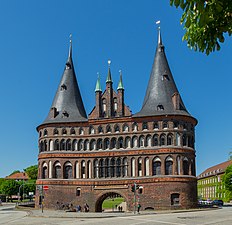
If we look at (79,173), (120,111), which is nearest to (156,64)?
(120,111)

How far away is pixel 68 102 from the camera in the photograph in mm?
59750

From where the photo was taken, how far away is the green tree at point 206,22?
18.6 ft

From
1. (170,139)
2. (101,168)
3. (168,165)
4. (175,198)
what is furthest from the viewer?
(101,168)

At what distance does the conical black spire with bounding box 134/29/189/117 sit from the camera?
54062 mm

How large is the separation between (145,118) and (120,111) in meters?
4.24

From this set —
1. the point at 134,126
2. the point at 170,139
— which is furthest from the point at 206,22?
the point at 134,126

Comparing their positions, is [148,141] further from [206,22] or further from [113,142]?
[206,22]

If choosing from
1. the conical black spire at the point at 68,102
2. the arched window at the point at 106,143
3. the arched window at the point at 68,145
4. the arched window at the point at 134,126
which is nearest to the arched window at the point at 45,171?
the arched window at the point at 68,145

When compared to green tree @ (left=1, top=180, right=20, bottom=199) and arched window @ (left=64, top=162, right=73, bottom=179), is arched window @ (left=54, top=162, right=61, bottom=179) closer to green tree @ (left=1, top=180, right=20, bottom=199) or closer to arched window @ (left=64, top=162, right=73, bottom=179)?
arched window @ (left=64, top=162, right=73, bottom=179)

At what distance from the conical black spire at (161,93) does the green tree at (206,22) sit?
46.9m

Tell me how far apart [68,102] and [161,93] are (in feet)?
48.2

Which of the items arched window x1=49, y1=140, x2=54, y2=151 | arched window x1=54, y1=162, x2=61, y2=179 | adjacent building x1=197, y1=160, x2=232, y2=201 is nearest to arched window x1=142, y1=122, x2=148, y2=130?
arched window x1=54, y1=162, x2=61, y2=179

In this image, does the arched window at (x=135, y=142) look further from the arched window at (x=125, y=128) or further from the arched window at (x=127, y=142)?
the arched window at (x=125, y=128)

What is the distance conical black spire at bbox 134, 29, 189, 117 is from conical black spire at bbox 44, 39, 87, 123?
10020 millimetres
